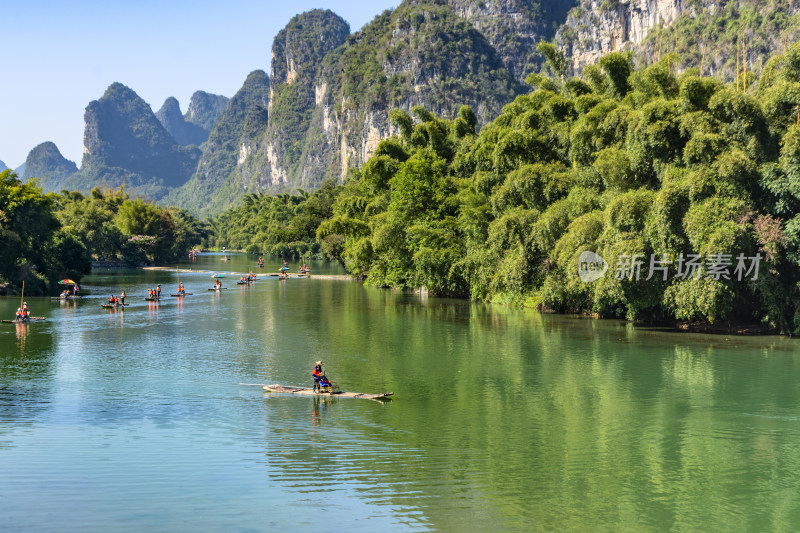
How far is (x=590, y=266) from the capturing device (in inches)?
1610

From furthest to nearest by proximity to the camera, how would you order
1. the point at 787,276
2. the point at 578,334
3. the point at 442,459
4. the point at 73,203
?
the point at 73,203
the point at 578,334
the point at 787,276
the point at 442,459

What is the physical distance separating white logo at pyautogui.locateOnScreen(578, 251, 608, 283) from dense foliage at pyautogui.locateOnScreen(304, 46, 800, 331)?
391mm

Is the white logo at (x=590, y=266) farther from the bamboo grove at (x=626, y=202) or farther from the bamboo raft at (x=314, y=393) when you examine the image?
the bamboo raft at (x=314, y=393)

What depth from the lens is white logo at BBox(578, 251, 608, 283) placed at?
132ft

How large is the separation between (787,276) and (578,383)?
53.5 ft

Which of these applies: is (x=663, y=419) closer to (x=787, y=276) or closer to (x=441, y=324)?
(x=787, y=276)

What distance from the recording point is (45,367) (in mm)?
30219

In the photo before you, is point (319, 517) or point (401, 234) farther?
point (401, 234)

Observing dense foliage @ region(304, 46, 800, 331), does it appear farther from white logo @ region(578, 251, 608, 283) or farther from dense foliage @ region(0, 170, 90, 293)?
dense foliage @ region(0, 170, 90, 293)

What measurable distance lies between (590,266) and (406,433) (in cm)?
2422

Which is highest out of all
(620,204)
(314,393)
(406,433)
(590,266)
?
(620,204)

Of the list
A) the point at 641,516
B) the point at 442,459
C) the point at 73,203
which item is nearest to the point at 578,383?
the point at 442,459

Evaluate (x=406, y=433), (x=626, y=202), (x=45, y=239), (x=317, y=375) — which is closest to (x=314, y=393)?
(x=317, y=375)

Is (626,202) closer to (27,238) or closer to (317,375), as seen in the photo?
(317,375)
